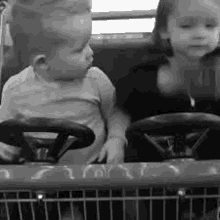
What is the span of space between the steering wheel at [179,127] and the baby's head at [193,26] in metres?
0.43

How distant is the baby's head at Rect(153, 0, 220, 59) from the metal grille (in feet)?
1.87

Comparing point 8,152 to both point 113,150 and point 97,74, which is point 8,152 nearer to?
point 113,150

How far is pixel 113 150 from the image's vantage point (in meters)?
2.09

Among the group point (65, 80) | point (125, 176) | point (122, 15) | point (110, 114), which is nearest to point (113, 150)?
point (110, 114)

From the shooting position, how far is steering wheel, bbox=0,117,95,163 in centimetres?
182

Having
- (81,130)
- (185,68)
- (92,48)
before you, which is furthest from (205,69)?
(81,130)

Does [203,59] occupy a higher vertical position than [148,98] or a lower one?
higher

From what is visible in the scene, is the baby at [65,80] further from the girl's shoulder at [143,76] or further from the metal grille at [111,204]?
the metal grille at [111,204]

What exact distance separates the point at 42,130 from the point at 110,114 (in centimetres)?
44

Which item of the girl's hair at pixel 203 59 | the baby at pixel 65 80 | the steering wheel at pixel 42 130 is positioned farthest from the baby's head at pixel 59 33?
the steering wheel at pixel 42 130

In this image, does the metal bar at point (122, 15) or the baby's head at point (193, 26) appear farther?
the metal bar at point (122, 15)

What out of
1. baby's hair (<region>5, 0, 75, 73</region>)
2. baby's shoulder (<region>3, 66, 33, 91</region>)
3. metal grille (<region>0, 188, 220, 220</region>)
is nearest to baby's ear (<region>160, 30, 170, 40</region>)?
baby's hair (<region>5, 0, 75, 73</region>)

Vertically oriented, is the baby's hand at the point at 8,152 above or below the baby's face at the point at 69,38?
below

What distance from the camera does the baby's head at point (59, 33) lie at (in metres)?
2.18
